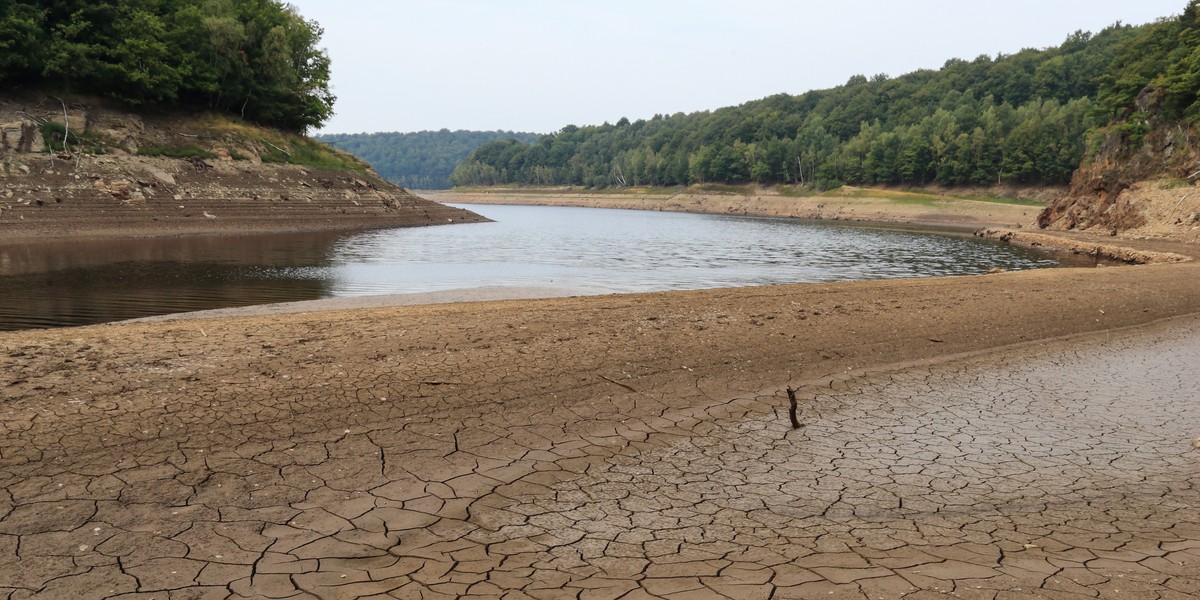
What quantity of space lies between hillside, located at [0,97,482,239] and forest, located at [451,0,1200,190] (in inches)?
2068

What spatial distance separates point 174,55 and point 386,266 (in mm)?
30315

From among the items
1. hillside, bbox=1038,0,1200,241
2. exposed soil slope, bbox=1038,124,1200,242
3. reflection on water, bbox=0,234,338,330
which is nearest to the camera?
reflection on water, bbox=0,234,338,330

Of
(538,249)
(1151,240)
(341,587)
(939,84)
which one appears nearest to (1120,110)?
(1151,240)

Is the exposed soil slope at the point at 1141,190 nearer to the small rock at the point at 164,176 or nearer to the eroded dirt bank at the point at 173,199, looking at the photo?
the eroded dirt bank at the point at 173,199

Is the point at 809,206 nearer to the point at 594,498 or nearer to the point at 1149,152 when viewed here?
the point at 1149,152

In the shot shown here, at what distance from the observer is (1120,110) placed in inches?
2039

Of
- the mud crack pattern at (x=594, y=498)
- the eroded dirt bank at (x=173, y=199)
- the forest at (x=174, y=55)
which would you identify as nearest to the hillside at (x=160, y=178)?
the eroded dirt bank at (x=173, y=199)

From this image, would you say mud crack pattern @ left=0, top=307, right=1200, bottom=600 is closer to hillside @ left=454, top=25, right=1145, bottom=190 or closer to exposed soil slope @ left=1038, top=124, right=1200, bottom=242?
exposed soil slope @ left=1038, top=124, right=1200, bottom=242

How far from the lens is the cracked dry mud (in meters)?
4.90

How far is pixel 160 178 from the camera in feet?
125

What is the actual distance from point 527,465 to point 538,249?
30489 millimetres

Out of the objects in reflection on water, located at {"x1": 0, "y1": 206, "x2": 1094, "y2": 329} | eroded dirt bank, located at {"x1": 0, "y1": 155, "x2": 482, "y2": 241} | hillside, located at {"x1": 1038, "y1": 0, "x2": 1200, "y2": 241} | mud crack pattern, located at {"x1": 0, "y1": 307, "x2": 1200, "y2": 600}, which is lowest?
reflection on water, located at {"x1": 0, "y1": 206, "x2": 1094, "y2": 329}

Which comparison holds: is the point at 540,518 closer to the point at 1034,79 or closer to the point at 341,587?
the point at 341,587

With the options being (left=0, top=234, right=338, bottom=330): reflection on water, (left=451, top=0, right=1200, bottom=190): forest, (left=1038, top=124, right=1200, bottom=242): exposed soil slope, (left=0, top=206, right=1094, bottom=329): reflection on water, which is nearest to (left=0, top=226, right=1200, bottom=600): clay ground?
(left=0, top=234, right=338, bottom=330): reflection on water
